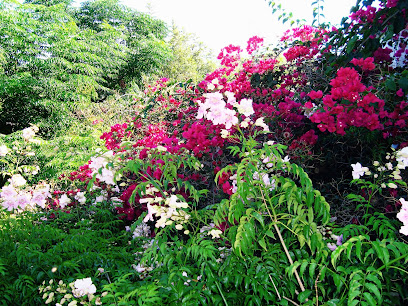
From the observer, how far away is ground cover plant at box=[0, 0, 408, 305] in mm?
1397

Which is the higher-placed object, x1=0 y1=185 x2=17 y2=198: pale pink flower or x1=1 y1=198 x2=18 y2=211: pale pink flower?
x1=0 y1=185 x2=17 y2=198: pale pink flower

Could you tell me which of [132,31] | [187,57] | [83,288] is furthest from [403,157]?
[187,57]

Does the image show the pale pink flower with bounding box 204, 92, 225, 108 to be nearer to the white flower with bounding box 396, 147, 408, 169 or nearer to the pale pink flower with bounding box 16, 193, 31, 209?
the white flower with bounding box 396, 147, 408, 169

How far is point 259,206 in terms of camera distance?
5.02 ft

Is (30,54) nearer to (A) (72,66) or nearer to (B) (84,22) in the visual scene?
(A) (72,66)

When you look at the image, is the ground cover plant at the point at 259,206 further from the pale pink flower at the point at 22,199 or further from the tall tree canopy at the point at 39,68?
the tall tree canopy at the point at 39,68

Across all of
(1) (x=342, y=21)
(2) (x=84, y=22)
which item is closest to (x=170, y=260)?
(1) (x=342, y=21)

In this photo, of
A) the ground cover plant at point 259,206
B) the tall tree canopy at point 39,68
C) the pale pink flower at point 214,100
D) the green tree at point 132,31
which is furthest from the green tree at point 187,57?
the pale pink flower at point 214,100

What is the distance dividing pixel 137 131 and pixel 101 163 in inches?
138

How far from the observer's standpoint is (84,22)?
18.8m

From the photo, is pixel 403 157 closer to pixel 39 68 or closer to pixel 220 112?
pixel 220 112

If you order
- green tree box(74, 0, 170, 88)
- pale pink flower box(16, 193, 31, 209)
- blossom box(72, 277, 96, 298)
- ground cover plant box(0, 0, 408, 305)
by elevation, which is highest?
green tree box(74, 0, 170, 88)

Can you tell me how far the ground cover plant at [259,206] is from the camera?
1397 mm

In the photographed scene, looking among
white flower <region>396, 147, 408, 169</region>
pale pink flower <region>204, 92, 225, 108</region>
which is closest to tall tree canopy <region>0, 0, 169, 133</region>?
pale pink flower <region>204, 92, 225, 108</region>
